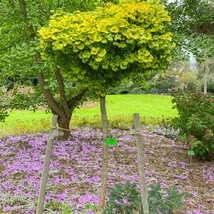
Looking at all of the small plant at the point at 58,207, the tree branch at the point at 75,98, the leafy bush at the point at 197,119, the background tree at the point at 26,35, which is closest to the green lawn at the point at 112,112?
the tree branch at the point at 75,98

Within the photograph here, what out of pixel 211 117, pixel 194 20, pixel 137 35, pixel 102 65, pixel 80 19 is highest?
pixel 194 20

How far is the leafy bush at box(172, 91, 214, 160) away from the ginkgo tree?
2.40m

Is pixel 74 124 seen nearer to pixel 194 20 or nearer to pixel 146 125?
pixel 146 125

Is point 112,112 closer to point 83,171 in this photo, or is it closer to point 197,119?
point 197,119

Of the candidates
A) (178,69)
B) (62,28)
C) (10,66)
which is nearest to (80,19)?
(62,28)

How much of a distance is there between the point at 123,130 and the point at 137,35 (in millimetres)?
5148

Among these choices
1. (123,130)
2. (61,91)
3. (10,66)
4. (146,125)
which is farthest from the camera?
(146,125)

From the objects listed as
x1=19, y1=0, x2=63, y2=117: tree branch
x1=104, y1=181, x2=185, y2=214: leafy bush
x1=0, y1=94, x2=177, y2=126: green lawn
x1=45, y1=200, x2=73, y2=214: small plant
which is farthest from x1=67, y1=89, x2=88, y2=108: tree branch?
x1=104, y1=181, x2=185, y2=214: leafy bush

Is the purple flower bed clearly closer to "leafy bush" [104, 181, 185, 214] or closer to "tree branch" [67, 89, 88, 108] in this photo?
"leafy bush" [104, 181, 185, 214]

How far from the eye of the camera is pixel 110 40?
7.96ft

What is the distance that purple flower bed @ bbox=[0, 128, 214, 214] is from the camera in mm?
3393

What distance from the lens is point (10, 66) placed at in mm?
4316

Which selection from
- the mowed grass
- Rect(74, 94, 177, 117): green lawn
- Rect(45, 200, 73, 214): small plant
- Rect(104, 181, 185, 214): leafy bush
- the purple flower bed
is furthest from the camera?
Rect(74, 94, 177, 117): green lawn

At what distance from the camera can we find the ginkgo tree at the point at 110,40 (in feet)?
8.00
